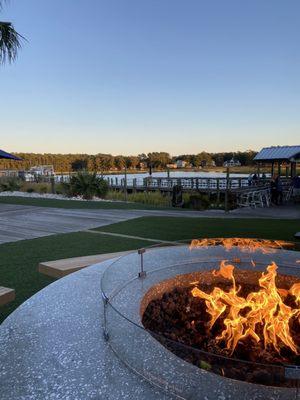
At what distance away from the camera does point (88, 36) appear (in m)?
17.0

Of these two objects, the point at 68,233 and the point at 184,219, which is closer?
the point at 68,233

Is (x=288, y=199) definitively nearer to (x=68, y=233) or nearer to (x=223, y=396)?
(x=68, y=233)

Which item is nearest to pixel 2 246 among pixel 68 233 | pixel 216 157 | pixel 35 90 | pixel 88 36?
pixel 68 233

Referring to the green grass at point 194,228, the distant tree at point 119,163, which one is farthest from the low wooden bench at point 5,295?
the distant tree at point 119,163

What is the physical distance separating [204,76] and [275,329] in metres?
22.3

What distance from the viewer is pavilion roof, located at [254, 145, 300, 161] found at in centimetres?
1743

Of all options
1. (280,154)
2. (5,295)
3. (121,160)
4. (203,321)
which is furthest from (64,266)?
(121,160)

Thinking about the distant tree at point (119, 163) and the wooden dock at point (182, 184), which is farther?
the distant tree at point (119, 163)

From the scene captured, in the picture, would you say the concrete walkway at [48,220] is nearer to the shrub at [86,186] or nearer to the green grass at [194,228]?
the green grass at [194,228]

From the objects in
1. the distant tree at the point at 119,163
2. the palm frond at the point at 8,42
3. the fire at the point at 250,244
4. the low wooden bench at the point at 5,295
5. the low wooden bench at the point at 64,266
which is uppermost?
the palm frond at the point at 8,42

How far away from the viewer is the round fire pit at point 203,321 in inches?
57.0

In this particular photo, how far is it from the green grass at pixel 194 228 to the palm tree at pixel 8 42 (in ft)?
18.1

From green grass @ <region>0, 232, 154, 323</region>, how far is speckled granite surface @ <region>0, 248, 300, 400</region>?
82 centimetres

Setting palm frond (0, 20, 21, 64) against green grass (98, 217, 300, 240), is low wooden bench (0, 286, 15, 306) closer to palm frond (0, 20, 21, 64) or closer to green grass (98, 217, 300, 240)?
green grass (98, 217, 300, 240)
